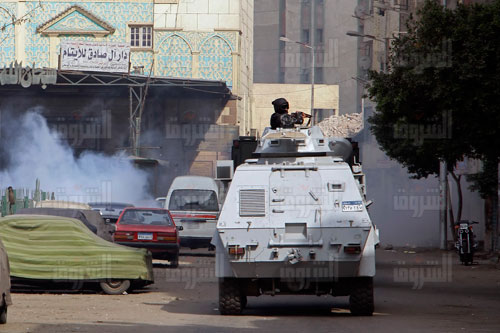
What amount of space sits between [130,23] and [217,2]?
5960 mm

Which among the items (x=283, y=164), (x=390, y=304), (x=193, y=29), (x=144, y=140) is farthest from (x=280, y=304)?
(x=193, y=29)

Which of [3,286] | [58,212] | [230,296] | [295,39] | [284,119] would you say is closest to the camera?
[3,286]

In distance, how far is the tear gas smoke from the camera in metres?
56.0

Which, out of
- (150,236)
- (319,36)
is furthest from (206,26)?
(150,236)

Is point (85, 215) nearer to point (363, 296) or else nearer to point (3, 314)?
point (363, 296)

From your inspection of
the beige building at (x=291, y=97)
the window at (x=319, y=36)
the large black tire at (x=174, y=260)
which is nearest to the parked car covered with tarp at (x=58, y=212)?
the large black tire at (x=174, y=260)

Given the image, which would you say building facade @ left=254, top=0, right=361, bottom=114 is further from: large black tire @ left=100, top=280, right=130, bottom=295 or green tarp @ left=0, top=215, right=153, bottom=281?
green tarp @ left=0, top=215, right=153, bottom=281

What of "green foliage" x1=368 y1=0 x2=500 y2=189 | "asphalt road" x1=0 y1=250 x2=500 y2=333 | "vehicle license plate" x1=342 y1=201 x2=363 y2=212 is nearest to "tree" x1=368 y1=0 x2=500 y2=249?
"green foliage" x1=368 y1=0 x2=500 y2=189

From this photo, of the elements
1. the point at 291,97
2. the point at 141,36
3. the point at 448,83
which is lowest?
the point at 448,83

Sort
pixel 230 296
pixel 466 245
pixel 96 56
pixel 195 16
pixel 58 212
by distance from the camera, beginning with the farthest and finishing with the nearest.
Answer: pixel 195 16, pixel 96 56, pixel 466 245, pixel 58 212, pixel 230 296

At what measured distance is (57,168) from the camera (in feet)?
192

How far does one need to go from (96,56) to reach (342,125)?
2705 centimetres

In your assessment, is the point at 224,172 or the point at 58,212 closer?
the point at 224,172

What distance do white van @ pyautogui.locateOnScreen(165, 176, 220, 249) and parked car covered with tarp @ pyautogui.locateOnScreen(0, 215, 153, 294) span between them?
44.1 ft
